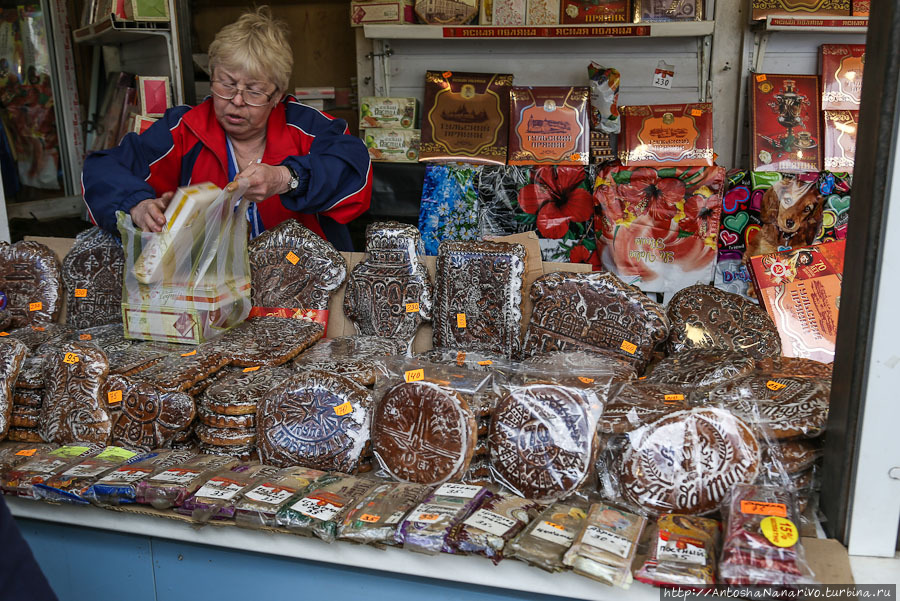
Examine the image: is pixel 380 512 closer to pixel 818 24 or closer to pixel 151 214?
pixel 151 214

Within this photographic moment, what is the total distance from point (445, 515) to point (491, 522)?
0.31 ft

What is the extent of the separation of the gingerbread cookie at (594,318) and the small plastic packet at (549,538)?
2.05 feet

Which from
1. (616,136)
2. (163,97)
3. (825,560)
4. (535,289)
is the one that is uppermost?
(163,97)

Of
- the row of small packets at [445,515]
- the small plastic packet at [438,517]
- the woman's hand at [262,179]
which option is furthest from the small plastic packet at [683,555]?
the woman's hand at [262,179]

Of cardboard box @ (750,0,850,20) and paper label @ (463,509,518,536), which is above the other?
cardboard box @ (750,0,850,20)

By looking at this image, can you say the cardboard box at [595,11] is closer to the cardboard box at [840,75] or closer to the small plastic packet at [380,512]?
the cardboard box at [840,75]

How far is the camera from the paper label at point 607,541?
1318 mm

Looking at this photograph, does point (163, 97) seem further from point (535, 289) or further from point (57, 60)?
point (535, 289)

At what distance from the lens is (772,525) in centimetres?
130

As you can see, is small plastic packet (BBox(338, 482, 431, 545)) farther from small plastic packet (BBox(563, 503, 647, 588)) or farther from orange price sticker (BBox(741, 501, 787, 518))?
orange price sticker (BBox(741, 501, 787, 518))

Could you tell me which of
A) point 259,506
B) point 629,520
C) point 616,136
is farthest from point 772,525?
point 616,136

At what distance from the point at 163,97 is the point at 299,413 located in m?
2.64

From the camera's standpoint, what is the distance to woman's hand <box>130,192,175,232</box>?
2.03 metres

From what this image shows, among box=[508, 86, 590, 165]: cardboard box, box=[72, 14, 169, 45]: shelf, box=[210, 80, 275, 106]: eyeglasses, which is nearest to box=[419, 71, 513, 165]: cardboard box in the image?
box=[508, 86, 590, 165]: cardboard box
